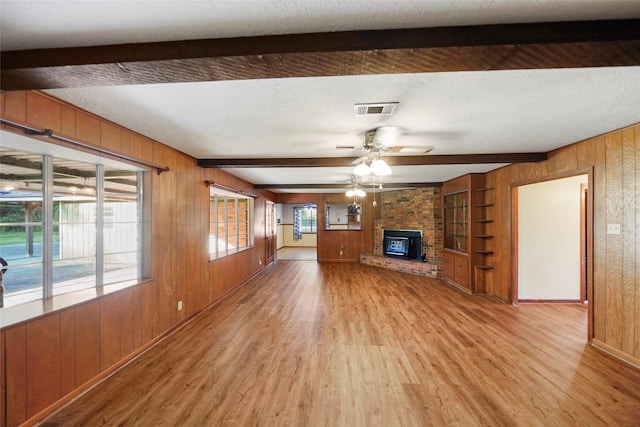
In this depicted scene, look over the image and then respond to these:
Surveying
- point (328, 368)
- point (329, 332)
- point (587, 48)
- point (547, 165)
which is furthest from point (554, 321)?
point (587, 48)

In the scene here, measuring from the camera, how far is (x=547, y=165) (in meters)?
3.64

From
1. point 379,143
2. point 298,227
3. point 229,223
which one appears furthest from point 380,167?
point 298,227

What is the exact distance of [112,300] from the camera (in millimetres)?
2479

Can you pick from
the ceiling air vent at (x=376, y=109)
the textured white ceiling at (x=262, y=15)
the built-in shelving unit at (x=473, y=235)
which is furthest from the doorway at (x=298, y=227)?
the textured white ceiling at (x=262, y=15)

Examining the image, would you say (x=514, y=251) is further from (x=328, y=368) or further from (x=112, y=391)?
(x=112, y=391)

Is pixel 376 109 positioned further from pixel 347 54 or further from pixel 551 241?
pixel 551 241

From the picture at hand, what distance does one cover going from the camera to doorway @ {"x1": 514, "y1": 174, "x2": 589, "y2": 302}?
439cm

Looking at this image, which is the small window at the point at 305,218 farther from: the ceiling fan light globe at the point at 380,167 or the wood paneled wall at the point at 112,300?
the ceiling fan light globe at the point at 380,167

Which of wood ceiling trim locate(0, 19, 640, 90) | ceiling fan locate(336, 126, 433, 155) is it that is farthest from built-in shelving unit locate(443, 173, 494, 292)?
wood ceiling trim locate(0, 19, 640, 90)

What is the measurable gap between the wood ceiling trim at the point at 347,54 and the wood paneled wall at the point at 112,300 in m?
0.76

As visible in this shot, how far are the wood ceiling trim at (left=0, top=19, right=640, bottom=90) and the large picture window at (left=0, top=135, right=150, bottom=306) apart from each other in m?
0.93

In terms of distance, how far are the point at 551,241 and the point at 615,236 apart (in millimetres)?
1782

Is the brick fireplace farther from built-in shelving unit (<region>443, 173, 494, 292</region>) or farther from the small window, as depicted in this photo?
the small window

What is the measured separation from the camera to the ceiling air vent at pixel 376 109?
6.41 feet
